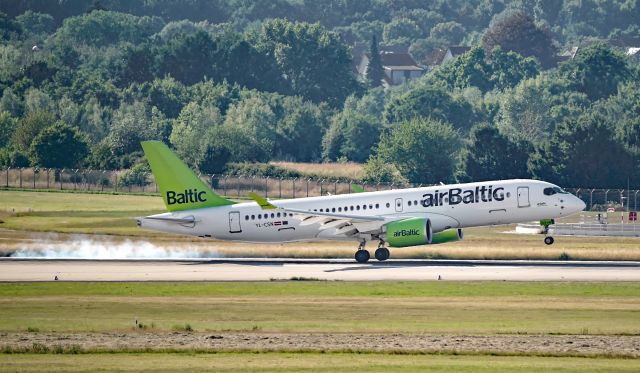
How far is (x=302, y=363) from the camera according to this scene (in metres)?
46.9

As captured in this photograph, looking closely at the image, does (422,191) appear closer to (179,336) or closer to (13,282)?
(13,282)

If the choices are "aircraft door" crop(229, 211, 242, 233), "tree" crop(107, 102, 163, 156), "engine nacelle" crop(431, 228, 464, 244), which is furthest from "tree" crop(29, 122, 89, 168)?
"engine nacelle" crop(431, 228, 464, 244)

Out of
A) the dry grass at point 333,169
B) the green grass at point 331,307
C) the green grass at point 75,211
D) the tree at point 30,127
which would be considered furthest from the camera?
the tree at point 30,127

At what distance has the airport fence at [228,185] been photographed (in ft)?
437

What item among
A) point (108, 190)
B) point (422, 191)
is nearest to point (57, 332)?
point (422, 191)

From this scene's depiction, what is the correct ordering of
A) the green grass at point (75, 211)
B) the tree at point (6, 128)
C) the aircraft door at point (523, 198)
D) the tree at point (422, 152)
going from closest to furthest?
the aircraft door at point (523, 198), the green grass at point (75, 211), the tree at point (422, 152), the tree at point (6, 128)

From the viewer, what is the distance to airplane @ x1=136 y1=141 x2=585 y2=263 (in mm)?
81312

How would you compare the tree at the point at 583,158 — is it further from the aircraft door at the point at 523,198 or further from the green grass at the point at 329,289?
the green grass at the point at 329,289

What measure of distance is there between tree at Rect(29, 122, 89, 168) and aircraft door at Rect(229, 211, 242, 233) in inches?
2935

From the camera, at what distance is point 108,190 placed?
14262cm

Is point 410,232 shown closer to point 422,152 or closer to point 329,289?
point 329,289

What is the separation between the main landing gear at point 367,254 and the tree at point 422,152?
2924 inches

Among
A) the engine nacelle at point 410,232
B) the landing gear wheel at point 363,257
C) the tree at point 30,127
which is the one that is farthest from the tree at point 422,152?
the engine nacelle at point 410,232

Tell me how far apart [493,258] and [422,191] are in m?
6.04
